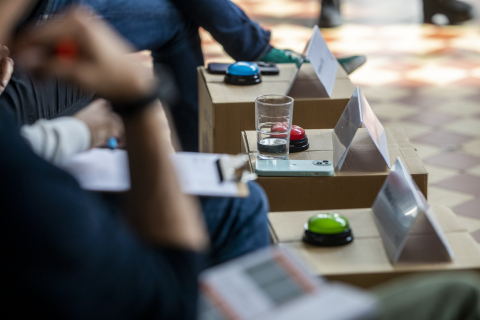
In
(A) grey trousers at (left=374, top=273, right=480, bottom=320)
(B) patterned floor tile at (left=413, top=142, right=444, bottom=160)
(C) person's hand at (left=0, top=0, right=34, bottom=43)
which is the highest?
(C) person's hand at (left=0, top=0, right=34, bottom=43)

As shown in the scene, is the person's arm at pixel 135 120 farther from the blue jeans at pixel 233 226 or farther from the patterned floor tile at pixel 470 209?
the patterned floor tile at pixel 470 209

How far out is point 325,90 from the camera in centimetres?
168

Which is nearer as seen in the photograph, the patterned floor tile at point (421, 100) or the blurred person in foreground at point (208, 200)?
the blurred person in foreground at point (208, 200)

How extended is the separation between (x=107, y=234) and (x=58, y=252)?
2.0 inches

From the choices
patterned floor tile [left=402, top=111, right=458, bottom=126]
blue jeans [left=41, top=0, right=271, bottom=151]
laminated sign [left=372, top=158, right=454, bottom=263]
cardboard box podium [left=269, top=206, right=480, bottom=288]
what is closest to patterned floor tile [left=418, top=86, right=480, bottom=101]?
patterned floor tile [left=402, top=111, right=458, bottom=126]

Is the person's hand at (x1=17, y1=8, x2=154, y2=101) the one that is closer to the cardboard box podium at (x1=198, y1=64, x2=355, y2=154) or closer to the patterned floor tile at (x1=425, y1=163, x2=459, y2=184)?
the cardboard box podium at (x1=198, y1=64, x2=355, y2=154)

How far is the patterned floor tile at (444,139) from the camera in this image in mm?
2361

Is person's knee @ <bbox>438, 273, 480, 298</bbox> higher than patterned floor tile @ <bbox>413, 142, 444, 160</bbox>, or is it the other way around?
person's knee @ <bbox>438, 273, 480, 298</bbox>

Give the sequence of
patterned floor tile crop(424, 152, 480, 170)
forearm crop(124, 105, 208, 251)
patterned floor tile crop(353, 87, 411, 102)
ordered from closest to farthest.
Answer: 1. forearm crop(124, 105, 208, 251)
2. patterned floor tile crop(424, 152, 480, 170)
3. patterned floor tile crop(353, 87, 411, 102)

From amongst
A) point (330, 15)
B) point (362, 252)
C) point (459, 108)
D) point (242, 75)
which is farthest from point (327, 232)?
point (330, 15)

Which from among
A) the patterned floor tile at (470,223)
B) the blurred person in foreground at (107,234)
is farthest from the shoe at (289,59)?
the blurred person in foreground at (107,234)

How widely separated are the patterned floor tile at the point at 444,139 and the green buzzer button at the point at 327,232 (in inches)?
56.3

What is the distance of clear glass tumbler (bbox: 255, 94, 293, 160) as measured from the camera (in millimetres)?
1383

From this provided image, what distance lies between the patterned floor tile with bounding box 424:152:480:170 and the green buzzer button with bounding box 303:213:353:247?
4.05 ft
